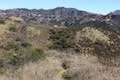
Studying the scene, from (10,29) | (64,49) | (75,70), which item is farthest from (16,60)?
(10,29)

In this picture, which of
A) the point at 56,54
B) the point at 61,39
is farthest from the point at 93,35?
the point at 56,54

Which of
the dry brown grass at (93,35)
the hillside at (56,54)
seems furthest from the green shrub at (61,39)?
the dry brown grass at (93,35)

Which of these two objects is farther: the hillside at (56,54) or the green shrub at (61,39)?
the green shrub at (61,39)

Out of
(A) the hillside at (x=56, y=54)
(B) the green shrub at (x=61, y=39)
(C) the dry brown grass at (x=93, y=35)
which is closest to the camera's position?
(A) the hillside at (x=56, y=54)

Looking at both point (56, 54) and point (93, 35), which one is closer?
point (56, 54)

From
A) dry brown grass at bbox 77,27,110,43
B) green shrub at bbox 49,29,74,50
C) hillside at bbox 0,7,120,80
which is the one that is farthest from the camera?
dry brown grass at bbox 77,27,110,43

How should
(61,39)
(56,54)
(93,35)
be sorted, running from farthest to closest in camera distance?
(93,35)
(61,39)
(56,54)

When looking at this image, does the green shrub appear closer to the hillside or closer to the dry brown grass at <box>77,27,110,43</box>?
the hillside

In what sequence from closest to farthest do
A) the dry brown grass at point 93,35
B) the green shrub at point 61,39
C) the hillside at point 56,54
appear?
the hillside at point 56,54
the green shrub at point 61,39
the dry brown grass at point 93,35

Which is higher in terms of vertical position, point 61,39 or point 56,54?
point 56,54

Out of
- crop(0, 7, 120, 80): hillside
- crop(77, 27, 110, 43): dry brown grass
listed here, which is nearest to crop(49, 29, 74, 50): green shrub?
crop(0, 7, 120, 80): hillside

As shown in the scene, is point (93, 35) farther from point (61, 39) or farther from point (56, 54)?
point (56, 54)

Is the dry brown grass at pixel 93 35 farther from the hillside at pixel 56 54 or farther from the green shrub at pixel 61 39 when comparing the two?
the green shrub at pixel 61 39

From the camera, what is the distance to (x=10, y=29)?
73.5ft
